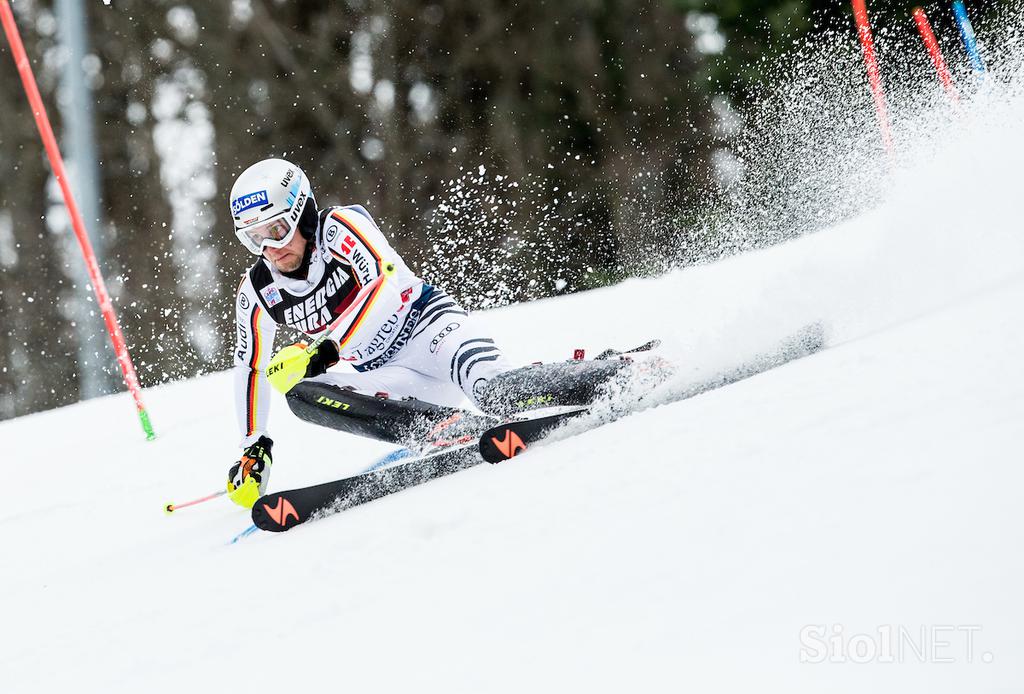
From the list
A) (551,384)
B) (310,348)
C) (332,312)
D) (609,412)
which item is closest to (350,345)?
(332,312)

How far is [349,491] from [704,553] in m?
1.93

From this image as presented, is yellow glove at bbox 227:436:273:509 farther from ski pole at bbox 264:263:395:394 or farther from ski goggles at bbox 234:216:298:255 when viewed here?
ski goggles at bbox 234:216:298:255

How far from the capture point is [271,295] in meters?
4.28

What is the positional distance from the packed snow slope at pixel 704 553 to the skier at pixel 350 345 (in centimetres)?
50

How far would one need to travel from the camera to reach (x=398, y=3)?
56.7 ft

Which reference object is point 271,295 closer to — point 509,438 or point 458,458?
point 458,458

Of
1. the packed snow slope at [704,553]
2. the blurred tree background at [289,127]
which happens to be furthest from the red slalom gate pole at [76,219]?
the blurred tree background at [289,127]

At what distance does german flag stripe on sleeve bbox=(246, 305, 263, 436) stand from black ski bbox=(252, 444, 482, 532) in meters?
0.73

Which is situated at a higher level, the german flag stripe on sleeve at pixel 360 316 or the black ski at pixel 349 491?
the german flag stripe on sleeve at pixel 360 316

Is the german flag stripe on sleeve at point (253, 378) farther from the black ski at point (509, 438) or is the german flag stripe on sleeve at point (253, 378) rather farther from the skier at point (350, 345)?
the black ski at point (509, 438)

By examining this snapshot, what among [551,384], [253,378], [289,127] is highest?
[289,127]

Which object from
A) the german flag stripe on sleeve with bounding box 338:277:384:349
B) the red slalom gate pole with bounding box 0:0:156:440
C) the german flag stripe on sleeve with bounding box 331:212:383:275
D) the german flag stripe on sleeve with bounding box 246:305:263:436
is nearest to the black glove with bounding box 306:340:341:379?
the german flag stripe on sleeve with bounding box 338:277:384:349

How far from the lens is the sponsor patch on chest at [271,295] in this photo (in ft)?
14.0

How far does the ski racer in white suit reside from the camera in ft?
13.5
